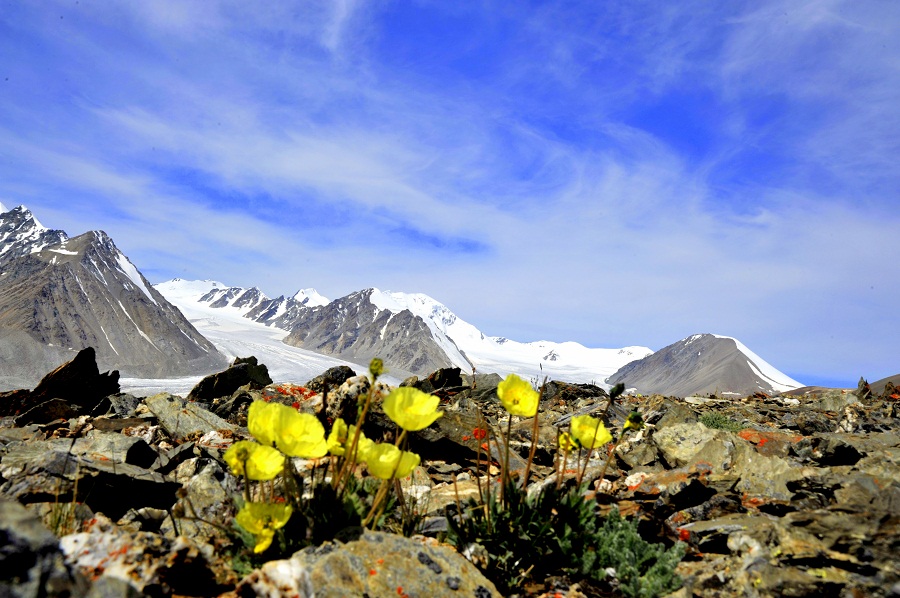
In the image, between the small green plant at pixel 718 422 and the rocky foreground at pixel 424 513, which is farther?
the small green plant at pixel 718 422

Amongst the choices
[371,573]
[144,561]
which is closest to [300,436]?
[371,573]

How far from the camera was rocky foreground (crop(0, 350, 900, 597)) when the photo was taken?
283 cm

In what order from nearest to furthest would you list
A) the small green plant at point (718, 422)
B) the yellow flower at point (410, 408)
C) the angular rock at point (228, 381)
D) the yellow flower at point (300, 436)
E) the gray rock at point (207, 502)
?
the yellow flower at point (300, 436) → the yellow flower at point (410, 408) → the gray rock at point (207, 502) → the small green plant at point (718, 422) → the angular rock at point (228, 381)

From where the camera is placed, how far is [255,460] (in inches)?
125

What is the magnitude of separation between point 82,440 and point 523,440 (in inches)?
270

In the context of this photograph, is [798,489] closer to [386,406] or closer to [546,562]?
[546,562]

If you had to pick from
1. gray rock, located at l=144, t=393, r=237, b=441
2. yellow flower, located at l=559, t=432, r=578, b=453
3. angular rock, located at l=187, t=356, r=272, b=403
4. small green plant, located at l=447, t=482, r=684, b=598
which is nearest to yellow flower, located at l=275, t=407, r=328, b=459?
small green plant, located at l=447, t=482, r=684, b=598

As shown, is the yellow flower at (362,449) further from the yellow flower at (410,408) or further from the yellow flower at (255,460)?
the yellow flower at (255,460)

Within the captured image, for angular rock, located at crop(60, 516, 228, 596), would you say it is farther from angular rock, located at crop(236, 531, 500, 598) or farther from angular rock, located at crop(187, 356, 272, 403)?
angular rock, located at crop(187, 356, 272, 403)

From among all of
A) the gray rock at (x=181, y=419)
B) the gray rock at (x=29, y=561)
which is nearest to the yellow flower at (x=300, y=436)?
the gray rock at (x=29, y=561)

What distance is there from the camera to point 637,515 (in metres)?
4.66

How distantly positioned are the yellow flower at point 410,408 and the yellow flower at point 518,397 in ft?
2.26

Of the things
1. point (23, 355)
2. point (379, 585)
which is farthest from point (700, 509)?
point (23, 355)

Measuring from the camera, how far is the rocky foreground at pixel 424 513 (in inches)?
111
